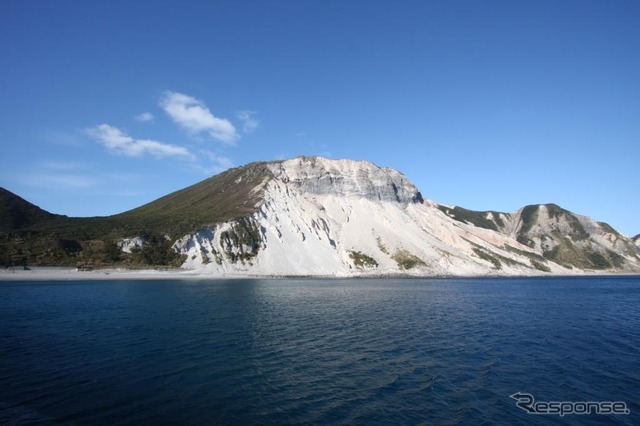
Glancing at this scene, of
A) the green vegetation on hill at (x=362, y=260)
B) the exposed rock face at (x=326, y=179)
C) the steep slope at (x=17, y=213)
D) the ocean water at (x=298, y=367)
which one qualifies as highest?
the exposed rock face at (x=326, y=179)

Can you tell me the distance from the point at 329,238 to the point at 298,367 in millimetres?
134094

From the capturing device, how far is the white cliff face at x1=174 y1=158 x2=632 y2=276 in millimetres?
127562

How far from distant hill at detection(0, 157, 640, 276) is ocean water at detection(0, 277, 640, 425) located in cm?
7553

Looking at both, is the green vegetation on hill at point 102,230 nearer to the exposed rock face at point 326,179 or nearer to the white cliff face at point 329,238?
the white cliff face at point 329,238

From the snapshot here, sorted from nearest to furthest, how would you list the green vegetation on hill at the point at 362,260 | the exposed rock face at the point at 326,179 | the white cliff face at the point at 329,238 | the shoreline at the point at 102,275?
the shoreline at the point at 102,275 < the white cliff face at the point at 329,238 < the green vegetation on hill at the point at 362,260 < the exposed rock face at the point at 326,179

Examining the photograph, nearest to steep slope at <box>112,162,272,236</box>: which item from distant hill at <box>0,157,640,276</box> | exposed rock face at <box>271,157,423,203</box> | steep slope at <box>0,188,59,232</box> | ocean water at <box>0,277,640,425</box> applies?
distant hill at <box>0,157,640,276</box>

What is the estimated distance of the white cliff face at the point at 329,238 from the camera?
127562 mm

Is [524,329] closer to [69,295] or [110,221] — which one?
[69,295]

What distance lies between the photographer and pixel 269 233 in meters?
142

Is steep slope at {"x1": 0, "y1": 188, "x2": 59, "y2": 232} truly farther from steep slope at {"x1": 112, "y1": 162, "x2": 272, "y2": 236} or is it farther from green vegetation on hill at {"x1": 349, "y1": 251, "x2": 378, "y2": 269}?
green vegetation on hill at {"x1": 349, "y1": 251, "x2": 378, "y2": 269}

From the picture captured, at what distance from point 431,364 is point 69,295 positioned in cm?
5724

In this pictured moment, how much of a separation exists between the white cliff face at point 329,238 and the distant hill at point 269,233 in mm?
462

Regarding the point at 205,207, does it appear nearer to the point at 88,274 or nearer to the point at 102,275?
the point at 102,275

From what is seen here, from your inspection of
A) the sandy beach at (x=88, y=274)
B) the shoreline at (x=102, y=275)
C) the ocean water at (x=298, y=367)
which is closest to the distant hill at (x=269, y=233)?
the shoreline at (x=102, y=275)
